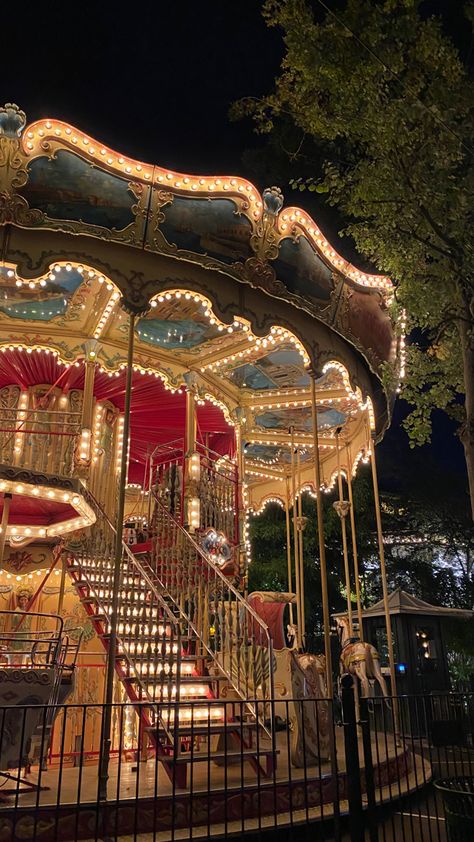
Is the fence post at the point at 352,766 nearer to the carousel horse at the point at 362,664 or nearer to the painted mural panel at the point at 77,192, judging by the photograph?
the carousel horse at the point at 362,664

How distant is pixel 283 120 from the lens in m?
23.4

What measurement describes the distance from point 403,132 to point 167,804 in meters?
7.94

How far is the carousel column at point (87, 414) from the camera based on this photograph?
32.3 ft

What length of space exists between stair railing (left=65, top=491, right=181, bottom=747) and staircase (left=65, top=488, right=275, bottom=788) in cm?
1

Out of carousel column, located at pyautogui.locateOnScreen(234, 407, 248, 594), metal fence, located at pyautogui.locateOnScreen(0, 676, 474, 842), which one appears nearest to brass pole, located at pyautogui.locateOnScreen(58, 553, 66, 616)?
metal fence, located at pyautogui.locateOnScreen(0, 676, 474, 842)

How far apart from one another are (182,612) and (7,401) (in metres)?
5.56

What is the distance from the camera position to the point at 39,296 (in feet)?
31.6

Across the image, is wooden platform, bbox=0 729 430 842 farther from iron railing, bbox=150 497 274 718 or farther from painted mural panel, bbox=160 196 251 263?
painted mural panel, bbox=160 196 251 263

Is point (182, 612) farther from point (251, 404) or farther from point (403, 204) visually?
point (403, 204)

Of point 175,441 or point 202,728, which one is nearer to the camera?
point 202,728

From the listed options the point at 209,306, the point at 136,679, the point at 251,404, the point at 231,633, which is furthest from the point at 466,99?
the point at 136,679

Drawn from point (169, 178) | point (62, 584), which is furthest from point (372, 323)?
point (62, 584)

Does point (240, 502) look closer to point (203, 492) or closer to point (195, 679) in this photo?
point (203, 492)

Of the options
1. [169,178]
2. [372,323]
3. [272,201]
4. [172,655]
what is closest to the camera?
[172,655]
